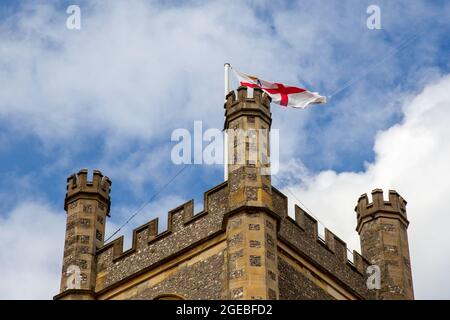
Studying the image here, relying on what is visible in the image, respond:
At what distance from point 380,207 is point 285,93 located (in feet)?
16.3

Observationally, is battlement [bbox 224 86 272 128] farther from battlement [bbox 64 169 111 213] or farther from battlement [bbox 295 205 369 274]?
battlement [bbox 64 169 111 213]

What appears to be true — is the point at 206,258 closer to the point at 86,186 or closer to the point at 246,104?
the point at 246,104

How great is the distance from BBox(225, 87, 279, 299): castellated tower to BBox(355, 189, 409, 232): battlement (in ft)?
A: 21.2

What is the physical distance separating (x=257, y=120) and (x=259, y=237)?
4.06 metres

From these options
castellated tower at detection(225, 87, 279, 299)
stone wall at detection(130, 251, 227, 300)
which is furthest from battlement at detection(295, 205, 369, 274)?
stone wall at detection(130, 251, 227, 300)

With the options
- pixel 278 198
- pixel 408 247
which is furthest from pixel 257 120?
pixel 408 247

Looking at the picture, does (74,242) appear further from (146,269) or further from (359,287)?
(359,287)

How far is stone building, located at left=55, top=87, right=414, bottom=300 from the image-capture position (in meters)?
33.6

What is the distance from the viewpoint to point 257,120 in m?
36.1

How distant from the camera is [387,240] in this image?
40594mm

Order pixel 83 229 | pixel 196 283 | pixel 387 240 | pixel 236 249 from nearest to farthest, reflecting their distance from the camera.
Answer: pixel 236 249 → pixel 196 283 → pixel 83 229 → pixel 387 240

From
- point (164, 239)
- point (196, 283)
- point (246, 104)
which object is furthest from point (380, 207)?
point (196, 283)

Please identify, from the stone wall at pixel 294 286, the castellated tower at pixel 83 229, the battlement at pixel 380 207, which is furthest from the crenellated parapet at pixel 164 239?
the battlement at pixel 380 207

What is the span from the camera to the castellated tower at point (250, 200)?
1288 inches
